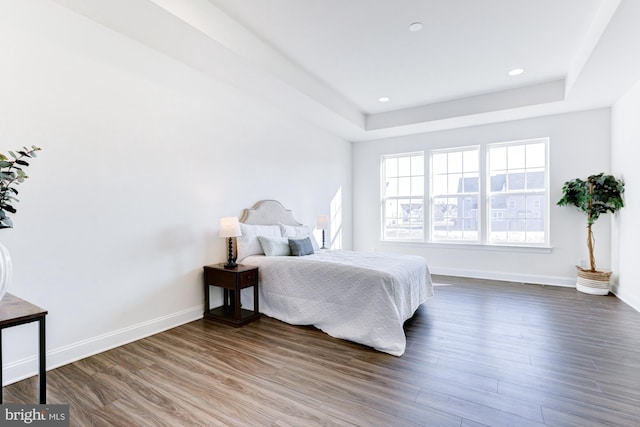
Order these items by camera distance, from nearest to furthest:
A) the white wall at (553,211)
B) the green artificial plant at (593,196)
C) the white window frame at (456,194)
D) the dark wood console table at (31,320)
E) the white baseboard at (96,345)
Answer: the dark wood console table at (31,320)
the white baseboard at (96,345)
the green artificial plant at (593,196)
the white wall at (553,211)
the white window frame at (456,194)

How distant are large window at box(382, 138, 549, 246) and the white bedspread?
242 cm

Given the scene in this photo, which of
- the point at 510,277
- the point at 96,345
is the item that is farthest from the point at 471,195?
the point at 96,345

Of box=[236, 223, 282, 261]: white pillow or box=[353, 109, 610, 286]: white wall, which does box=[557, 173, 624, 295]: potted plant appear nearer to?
box=[353, 109, 610, 286]: white wall

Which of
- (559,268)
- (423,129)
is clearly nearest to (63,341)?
(423,129)

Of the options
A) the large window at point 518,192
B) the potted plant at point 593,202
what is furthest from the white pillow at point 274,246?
the potted plant at point 593,202

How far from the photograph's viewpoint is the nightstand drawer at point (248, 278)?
10.8 ft

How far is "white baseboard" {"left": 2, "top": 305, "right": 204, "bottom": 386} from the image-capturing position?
2.19m

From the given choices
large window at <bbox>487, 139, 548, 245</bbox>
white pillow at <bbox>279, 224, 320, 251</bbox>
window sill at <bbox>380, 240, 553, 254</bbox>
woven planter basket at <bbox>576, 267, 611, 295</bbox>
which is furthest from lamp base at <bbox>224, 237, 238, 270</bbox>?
woven planter basket at <bbox>576, 267, 611, 295</bbox>

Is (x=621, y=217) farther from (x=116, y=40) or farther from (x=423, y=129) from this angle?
(x=116, y=40)

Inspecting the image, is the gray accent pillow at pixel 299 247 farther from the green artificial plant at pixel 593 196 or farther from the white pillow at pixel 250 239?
the green artificial plant at pixel 593 196

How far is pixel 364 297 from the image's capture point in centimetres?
288

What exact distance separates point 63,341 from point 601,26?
16.9ft

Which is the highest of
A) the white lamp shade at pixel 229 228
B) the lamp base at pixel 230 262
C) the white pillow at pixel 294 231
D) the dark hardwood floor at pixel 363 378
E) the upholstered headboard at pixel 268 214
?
the upholstered headboard at pixel 268 214

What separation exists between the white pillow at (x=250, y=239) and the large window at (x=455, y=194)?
3.44 m
